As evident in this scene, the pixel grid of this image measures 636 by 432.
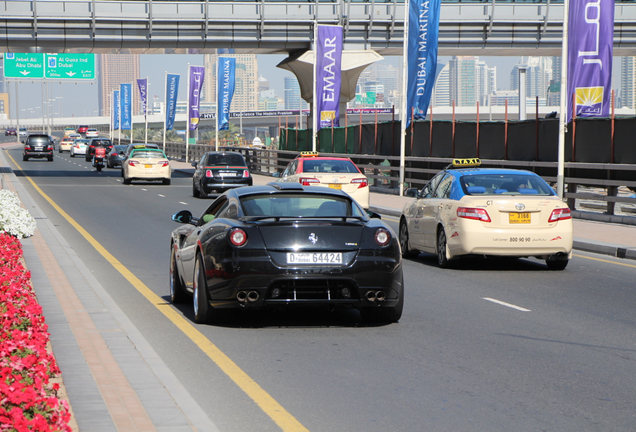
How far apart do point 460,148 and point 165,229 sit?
43.6 ft

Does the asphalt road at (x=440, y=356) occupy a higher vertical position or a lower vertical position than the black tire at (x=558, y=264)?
higher

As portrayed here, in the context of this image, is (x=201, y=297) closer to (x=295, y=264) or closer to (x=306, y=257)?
(x=295, y=264)

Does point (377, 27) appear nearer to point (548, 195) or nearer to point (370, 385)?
point (548, 195)

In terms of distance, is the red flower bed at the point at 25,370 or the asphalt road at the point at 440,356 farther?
the asphalt road at the point at 440,356

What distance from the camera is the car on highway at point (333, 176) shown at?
925 inches

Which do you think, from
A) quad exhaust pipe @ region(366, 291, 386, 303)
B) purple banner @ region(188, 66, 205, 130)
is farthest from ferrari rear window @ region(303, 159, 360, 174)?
purple banner @ region(188, 66, 205, 130)

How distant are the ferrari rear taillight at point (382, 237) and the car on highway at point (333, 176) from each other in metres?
14.6

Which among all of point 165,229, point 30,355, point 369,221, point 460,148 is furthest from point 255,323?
point 460,148

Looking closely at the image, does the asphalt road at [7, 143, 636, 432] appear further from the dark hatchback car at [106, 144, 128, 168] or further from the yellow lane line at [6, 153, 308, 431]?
the dark hatchback car at [106, 144, 128, 168]

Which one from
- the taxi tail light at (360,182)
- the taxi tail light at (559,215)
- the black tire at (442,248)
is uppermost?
the taxi tail light at (559,215)

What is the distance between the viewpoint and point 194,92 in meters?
58.1

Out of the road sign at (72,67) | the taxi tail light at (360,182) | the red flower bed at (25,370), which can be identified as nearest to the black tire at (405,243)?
the red flower bed at (25,370)

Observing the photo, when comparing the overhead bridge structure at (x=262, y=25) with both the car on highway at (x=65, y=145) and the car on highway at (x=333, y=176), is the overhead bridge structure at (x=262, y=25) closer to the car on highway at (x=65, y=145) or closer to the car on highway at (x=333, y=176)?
the car on highway at (x=333, y=176)

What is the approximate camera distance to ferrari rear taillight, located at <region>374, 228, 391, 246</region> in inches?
332
